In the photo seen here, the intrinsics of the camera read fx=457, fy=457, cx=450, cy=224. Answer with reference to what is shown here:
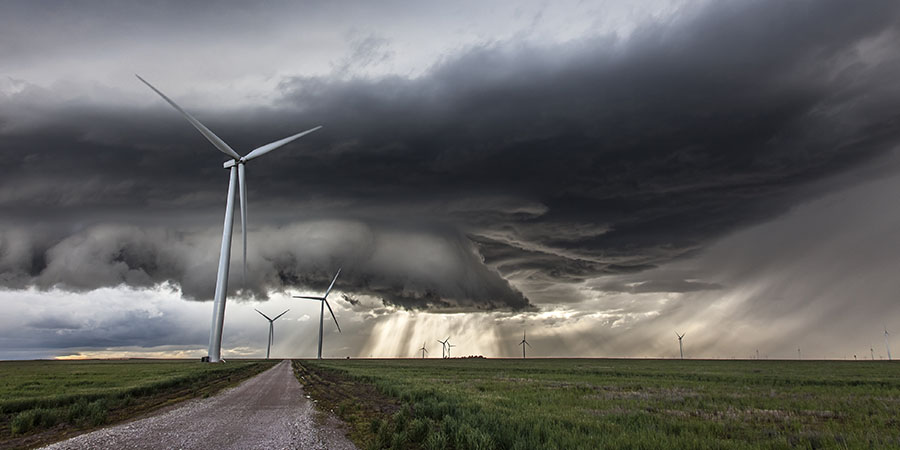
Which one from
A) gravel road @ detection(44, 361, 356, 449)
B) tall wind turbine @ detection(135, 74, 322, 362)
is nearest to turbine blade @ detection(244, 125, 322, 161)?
tall wind turbine @ detection(135, 74, 322, 362)

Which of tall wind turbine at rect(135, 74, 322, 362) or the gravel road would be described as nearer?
the gravel road

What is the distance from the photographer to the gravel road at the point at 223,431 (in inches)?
686

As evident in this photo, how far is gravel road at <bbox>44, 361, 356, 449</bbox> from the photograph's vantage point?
686 inches

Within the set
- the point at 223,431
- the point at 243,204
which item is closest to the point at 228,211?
the point at 243,204

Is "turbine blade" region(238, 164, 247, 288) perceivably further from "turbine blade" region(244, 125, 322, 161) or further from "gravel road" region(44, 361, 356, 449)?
"gravel road" region(44, 361, 356, 449)

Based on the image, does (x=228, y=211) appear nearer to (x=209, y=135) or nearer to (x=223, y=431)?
(x=209, y=135)

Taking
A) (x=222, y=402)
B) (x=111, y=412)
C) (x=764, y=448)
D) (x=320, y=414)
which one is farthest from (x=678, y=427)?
(x=111, y=412)

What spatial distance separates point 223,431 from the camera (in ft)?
66.5

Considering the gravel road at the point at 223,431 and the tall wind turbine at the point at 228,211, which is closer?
the gravel road at the point at 223,431

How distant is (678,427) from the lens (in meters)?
19.9

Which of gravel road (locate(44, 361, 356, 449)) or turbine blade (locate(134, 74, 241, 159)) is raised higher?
turbine blade (locate(134, 74, 241, 159))

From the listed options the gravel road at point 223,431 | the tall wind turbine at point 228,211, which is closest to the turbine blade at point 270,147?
the tall wind turbine at point 228,211

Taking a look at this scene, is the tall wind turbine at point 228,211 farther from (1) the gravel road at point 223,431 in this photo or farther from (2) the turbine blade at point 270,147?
(1) the gravel road at point 223,431

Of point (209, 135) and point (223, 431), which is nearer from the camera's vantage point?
point (223, 431)
